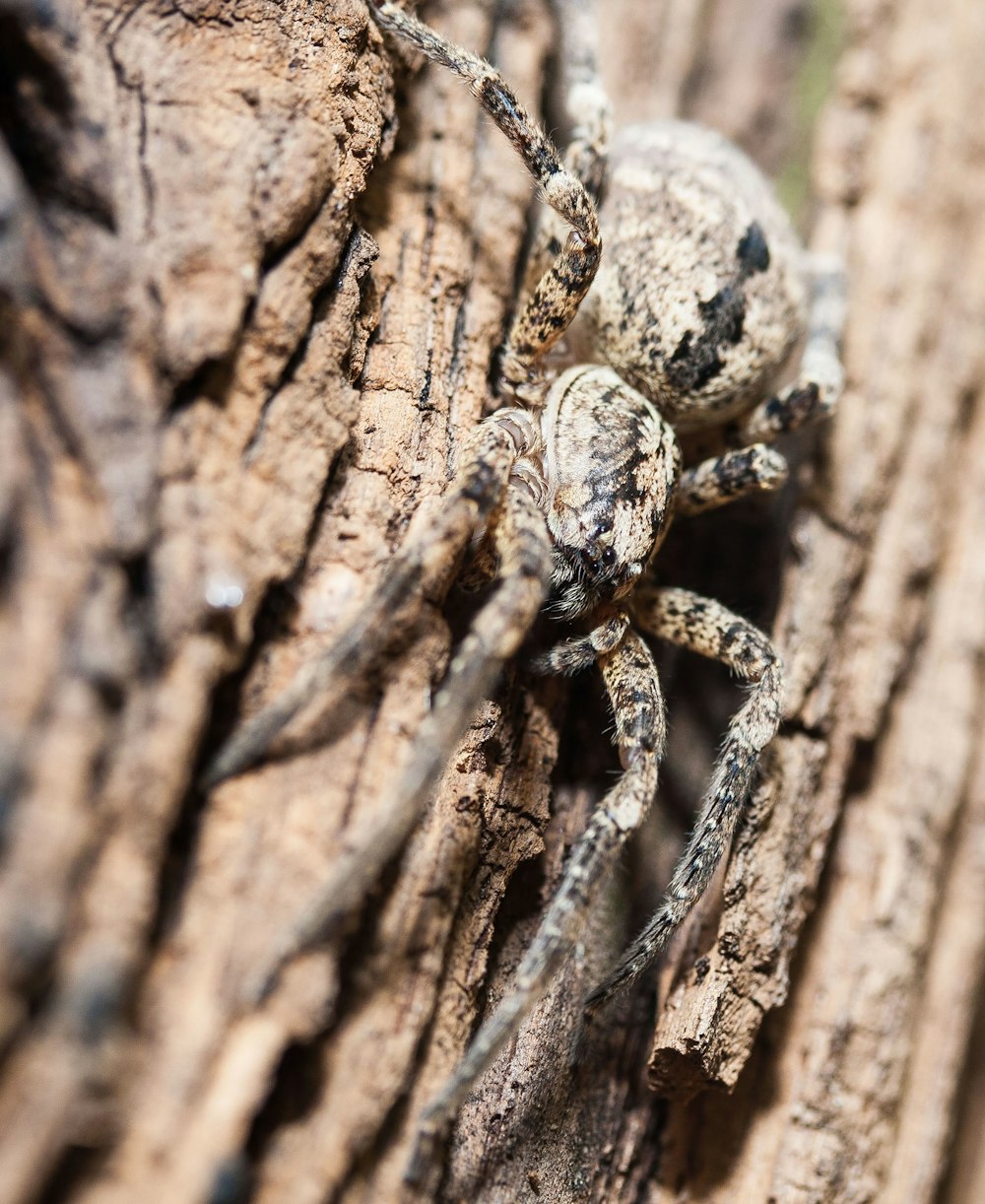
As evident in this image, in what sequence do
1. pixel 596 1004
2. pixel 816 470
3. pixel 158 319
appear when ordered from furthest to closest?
pixel 816 470, pixel 596 1004, pixel 158 319

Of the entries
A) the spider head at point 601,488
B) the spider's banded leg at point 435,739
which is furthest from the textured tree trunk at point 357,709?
the spider head at point 601,488

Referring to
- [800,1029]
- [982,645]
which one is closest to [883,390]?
[982,645]

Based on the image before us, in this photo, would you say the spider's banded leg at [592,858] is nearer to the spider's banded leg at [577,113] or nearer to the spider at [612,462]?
the spider at [612,462]

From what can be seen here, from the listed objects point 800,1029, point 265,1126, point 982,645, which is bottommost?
point 265,1126

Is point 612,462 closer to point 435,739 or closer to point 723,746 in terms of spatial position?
point 723,746

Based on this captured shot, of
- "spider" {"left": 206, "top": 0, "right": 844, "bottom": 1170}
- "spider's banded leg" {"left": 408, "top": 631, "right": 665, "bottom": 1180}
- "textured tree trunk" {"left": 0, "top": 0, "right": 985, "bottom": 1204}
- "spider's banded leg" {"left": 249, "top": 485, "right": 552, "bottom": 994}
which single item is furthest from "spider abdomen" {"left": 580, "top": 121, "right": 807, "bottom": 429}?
"spider's banded leg" {"left": 249, "top": 485, "right": 552, "bottom": 994}

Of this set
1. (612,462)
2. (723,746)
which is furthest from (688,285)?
(723,746)

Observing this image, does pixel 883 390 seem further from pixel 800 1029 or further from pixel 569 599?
pixel 800 1029
